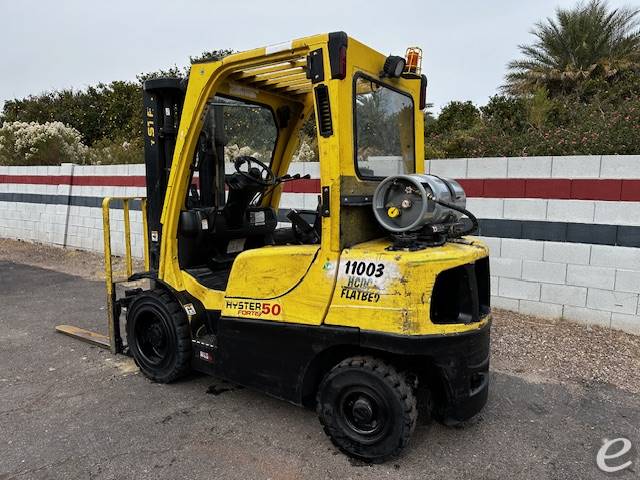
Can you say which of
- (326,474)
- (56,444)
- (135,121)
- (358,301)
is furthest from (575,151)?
(135,121)

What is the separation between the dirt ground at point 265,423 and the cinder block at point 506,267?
813 mm

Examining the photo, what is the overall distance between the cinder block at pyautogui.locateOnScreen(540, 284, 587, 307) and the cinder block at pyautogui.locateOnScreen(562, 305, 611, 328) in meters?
0.06

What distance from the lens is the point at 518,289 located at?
18.9 ft

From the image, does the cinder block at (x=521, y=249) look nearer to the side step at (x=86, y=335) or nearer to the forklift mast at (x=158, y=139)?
the forklift mast at (x=158, y=139)

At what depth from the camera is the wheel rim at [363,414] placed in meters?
2.91

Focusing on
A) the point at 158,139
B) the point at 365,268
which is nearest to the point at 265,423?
the point at 365,268

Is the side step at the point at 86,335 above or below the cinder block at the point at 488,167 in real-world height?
below

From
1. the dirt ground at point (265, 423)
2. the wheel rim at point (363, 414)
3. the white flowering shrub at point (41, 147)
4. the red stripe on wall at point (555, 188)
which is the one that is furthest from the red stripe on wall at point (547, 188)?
the white flowering shrub at point (41, 147)

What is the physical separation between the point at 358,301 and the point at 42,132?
1327cm

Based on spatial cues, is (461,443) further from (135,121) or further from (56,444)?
(135,121)

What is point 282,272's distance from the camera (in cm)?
322

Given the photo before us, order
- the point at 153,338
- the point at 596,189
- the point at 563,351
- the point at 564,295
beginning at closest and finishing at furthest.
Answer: the point at 153,338 < the point at 563,351 < the point at 596,189 < the point at 564,295

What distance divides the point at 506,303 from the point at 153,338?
12.7 feet

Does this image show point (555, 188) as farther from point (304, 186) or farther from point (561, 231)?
point (304, 186)
